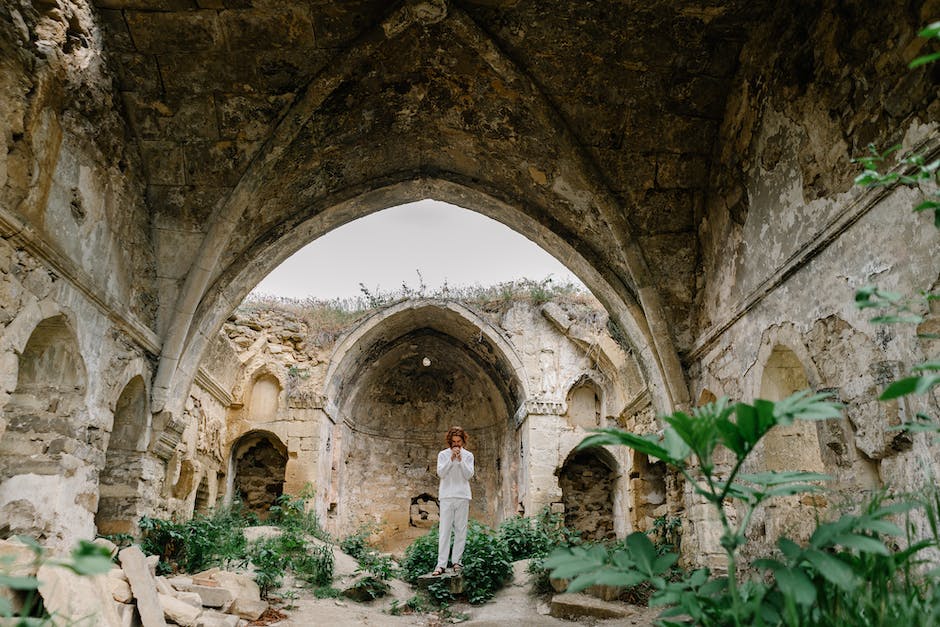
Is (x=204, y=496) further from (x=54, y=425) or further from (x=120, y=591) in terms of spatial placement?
(x=120, y=591)

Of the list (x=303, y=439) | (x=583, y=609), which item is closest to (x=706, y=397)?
(x=583, y=609)

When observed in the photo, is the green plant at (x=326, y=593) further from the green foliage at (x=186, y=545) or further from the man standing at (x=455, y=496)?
the man standing at (x=455, y=496)

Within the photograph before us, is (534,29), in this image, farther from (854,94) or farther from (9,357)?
(9,357)

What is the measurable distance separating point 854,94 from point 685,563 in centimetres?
431

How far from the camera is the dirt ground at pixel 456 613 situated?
5238 millimetres

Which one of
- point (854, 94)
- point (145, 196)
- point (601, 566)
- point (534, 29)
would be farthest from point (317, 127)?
point (601, 566)

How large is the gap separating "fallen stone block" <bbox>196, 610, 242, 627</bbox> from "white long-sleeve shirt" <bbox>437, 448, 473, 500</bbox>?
2.74 metres

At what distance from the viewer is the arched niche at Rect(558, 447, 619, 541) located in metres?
11.9

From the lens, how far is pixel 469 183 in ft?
21.9

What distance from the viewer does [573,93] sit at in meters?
5.54

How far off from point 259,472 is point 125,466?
22.8 feet

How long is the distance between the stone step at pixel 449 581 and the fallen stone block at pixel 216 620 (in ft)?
7.84

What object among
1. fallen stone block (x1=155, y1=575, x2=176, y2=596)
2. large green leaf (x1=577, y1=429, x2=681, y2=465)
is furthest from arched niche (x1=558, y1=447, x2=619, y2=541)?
large green leaf (x1=577, y1=429, x2=681, y2=465)

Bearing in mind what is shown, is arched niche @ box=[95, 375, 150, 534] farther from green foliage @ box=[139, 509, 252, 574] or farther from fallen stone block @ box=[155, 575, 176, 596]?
fallen stone block @ box=[155, 575, 176, 596]
